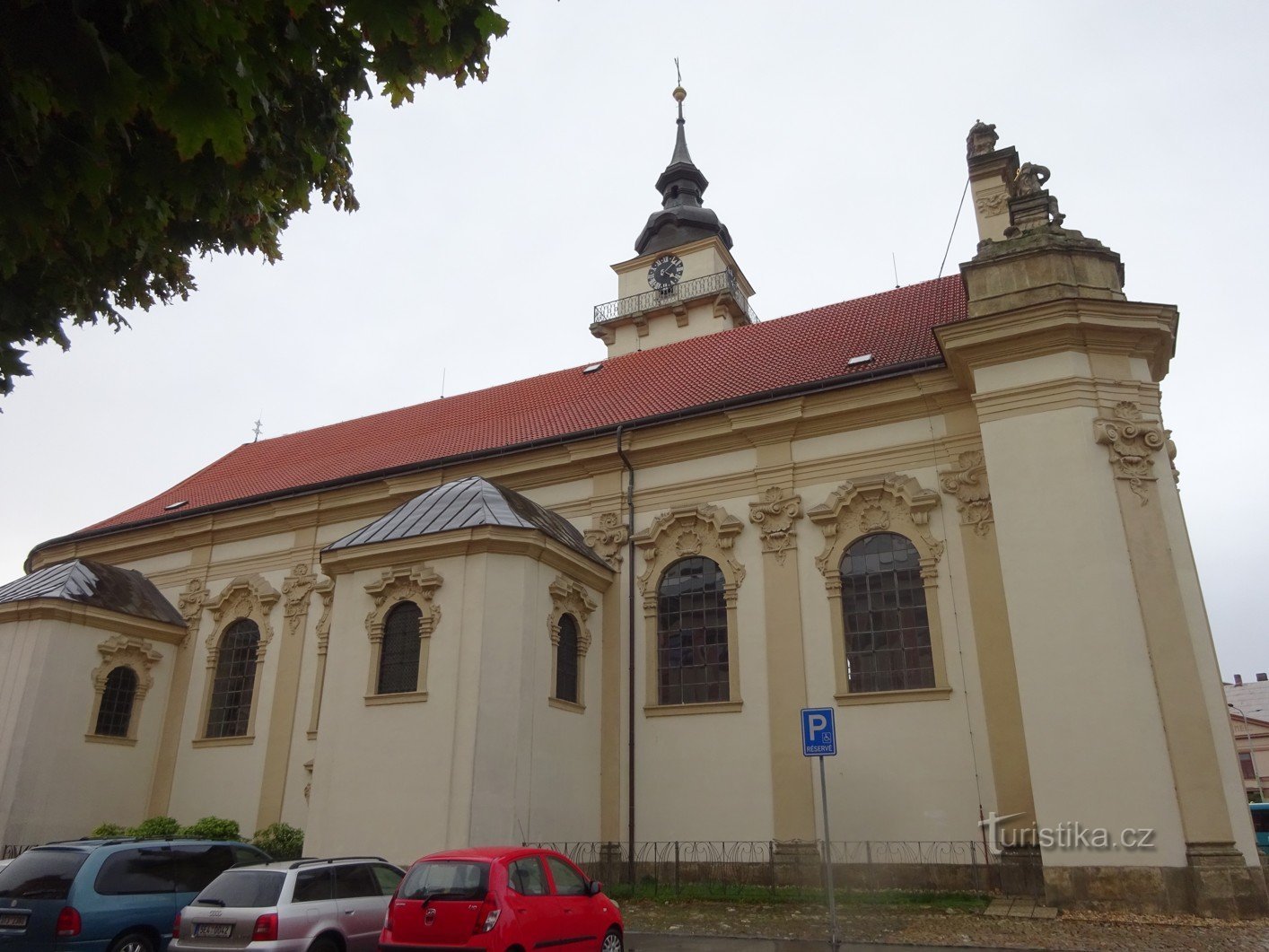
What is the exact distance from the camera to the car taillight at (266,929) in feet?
26.3

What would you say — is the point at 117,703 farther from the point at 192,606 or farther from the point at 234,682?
the point at 192,606

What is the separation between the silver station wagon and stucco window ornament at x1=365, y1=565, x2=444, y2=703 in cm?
613

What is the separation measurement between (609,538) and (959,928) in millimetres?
9388

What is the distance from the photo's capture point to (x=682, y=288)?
31.9 metres

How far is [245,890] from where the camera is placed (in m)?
8.42

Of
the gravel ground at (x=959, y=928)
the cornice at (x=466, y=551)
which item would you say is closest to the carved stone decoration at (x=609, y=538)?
the cornice at (x=466, y=551)

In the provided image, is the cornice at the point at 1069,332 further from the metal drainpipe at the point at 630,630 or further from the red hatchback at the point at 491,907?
the red hatchback at the point at 491,907

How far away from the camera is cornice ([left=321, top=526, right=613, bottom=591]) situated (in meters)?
15.7

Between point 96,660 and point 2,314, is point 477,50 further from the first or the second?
point 96,660

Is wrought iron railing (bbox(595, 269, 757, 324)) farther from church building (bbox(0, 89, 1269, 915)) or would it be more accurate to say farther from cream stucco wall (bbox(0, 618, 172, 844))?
cream stucco wall (bbox(0, 618, 172, 844))

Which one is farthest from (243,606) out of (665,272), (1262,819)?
(1262,819)

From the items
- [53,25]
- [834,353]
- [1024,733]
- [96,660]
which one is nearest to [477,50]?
[53,25]

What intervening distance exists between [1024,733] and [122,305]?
1194 centimetres

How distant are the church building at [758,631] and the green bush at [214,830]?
87cm
